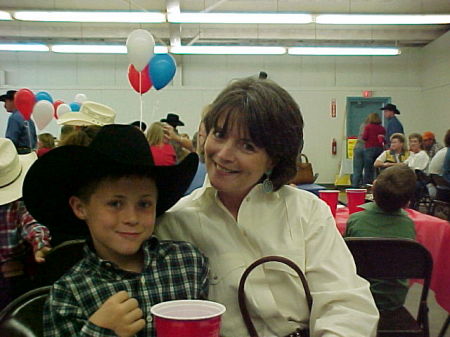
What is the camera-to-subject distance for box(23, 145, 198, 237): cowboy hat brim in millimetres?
1270

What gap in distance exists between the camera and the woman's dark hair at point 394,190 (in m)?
2.70

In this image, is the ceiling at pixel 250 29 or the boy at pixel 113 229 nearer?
the boy at pixel 113 229

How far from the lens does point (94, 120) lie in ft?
15.3

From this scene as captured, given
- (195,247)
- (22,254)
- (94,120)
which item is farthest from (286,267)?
(94,120)

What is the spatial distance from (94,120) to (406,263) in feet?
10.4

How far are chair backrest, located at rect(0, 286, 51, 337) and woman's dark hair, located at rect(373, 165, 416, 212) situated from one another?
1859 mm

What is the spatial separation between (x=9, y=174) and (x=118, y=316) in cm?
175

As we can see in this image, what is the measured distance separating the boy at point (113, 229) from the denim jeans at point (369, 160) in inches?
388

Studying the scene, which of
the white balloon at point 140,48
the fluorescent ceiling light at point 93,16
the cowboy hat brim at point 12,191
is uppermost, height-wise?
the fluorescent ceiling light at point 93,16

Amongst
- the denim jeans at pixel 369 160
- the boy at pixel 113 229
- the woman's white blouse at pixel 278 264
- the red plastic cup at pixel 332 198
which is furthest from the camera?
the denim jeans at pixel 369 160

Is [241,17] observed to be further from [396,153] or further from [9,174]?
[9,174]

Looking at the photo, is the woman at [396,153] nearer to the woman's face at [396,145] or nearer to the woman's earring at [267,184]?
the woman's face at [396,145]

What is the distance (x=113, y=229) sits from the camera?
1.25 m

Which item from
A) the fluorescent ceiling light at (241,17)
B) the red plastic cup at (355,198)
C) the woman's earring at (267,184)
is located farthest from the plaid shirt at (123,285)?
the fluorescent ceiling light at (241,17)
